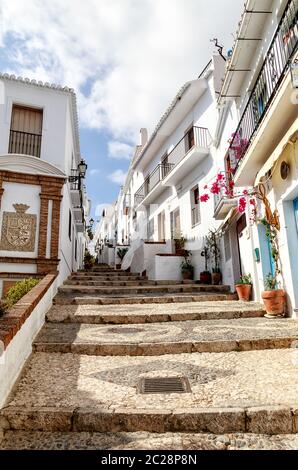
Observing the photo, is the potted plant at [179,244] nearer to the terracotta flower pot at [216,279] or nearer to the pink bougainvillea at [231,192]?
the terracotta flower pot at [216,279]

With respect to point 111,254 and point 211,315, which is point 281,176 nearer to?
point 211,315

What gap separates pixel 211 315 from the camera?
6.43 m

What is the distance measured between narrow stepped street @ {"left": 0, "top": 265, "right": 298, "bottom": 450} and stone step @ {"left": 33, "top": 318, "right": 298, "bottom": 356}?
14 mm

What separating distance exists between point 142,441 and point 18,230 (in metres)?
8.55

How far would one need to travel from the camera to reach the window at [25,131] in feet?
36.0

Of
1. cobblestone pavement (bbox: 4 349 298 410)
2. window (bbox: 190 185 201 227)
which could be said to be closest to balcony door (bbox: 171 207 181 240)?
window (bbox: 190 185 201 227)

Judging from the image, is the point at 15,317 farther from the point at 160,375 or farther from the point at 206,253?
the point at 206,253

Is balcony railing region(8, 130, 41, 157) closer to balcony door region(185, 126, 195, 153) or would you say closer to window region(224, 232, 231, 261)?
balcony door region(185, 126, 195, 153)

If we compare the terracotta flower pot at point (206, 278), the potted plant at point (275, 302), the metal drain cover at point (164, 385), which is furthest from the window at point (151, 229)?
the metal drain cover at point (164, 385)

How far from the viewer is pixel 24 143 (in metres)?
11.0

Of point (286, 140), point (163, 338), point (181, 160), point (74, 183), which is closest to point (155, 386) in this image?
point (163, 338)
